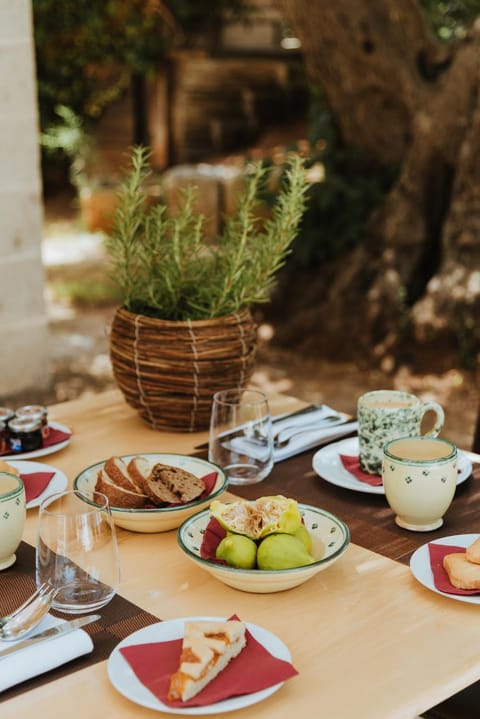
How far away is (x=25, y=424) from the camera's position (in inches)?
76.1

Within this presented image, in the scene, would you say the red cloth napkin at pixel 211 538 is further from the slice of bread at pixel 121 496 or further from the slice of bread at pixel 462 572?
the slice of bread at pixel 462 572

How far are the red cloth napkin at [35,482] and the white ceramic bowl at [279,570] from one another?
0.35 metres

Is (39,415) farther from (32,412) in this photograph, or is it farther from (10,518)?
(10,518)

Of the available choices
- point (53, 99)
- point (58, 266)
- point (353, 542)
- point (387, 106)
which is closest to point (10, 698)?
point (353, 542)

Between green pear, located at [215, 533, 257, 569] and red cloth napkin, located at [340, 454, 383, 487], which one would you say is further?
red cloth napkin, located at [340, 454, 383, 487]

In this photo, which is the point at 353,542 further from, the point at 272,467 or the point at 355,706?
the point at 355,706

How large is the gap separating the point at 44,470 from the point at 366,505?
0.56 metres

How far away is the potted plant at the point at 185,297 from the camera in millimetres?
1968

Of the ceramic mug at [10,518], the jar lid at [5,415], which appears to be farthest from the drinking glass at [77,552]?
the jar lid at [5,415]

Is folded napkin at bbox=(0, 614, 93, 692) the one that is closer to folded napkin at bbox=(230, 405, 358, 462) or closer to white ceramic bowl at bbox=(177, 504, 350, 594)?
white ceramic bowl at bbox=(177, 504, 350, 594)

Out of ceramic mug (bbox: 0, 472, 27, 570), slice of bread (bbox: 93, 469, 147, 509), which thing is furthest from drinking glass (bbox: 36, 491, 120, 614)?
slice of bread (bbox: 93, 469, 147, 509)

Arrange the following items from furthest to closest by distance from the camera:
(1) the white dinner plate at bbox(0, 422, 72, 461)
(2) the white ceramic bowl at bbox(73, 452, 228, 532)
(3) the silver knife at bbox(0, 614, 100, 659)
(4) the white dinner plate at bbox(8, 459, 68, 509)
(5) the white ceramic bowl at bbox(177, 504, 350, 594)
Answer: (1) the white dinner plate at bbox(0, 422, 72, 461)
(4) the white dinner plate at bbox(8, 459, 68, 509)
(2) the white ceramic bowl at bbox(73, 452, 228, 532)
(5) the white ceramic bowl at bbox(177, 504, 350, 594)
(3) the silver knife at bbox(0, 614, 100, 659)

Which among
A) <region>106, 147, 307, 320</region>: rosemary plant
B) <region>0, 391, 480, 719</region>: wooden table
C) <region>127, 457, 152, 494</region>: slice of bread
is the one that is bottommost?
<region>0, 391, 480, 719</region>: wooden table

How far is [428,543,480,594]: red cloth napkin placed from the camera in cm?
137
